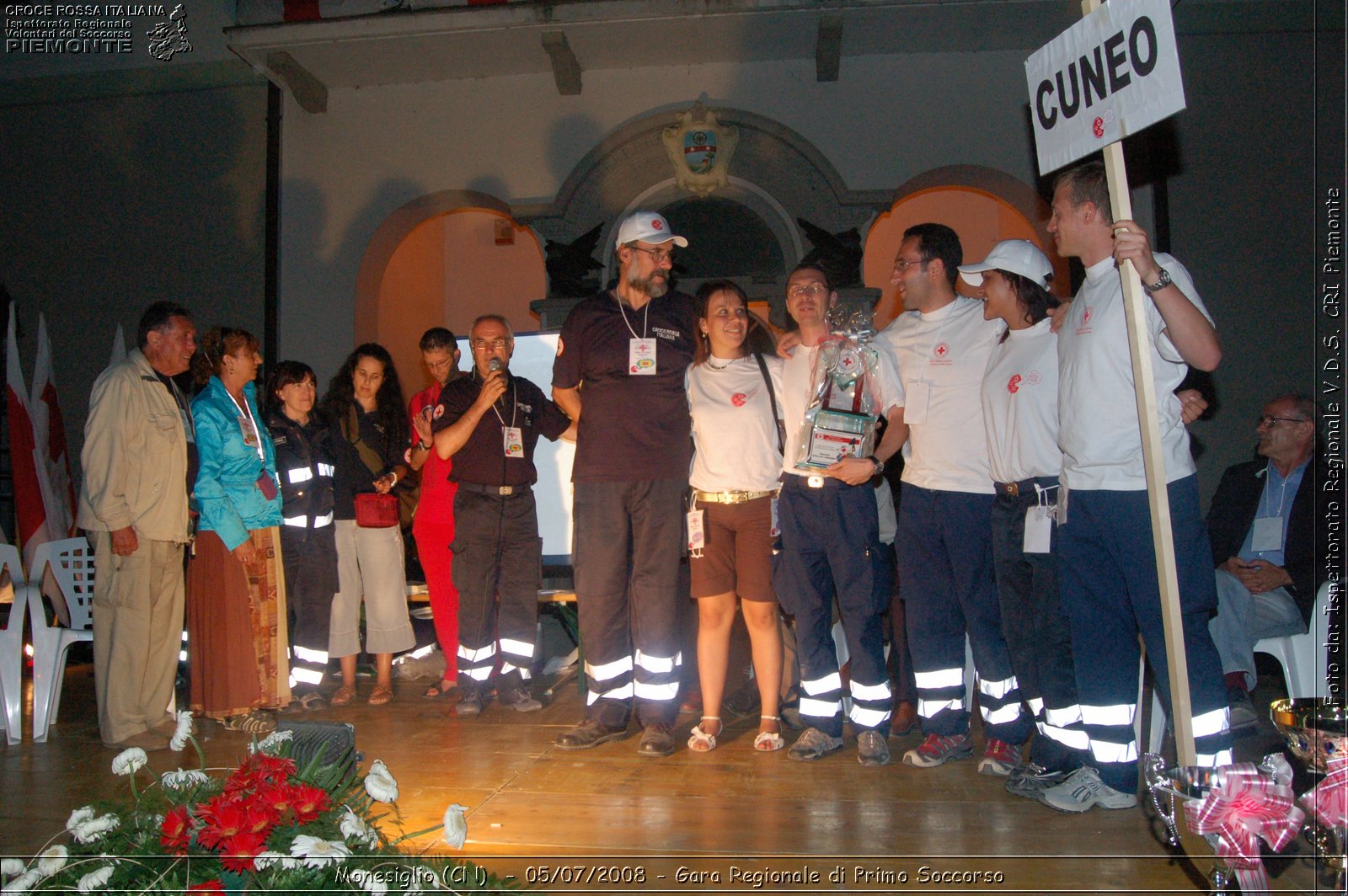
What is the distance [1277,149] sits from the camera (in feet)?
24.2

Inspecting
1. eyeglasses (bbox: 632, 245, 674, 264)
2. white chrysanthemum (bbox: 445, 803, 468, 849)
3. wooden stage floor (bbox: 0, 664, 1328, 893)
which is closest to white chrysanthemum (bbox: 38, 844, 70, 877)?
white chrysanthemum (bbox: 445, 803, 468, 849)

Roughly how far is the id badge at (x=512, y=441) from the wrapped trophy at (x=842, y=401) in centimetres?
178

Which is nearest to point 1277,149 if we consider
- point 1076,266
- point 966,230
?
point 1076,266

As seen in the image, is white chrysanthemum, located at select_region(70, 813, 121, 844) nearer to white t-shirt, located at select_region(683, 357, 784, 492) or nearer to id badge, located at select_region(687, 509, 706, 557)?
id badge, located at select_region(687, 509, 706, 557)

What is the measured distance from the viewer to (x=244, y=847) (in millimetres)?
2203

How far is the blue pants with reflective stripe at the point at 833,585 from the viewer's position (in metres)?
4.28

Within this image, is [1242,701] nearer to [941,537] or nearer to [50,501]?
[941,537]

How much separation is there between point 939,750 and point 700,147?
17.3 feet

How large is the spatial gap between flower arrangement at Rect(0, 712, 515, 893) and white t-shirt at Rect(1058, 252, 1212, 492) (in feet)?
7.83

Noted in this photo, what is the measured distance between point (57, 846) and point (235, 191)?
7.37 m

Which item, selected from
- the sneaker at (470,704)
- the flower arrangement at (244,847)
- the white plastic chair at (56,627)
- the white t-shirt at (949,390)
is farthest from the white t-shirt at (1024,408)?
the white plastic chair at (56,627)

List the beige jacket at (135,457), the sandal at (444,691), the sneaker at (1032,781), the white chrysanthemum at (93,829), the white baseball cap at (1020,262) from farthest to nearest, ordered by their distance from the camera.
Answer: the sandal at (444,691) < the beige jacket at (135,457) < the white baseball cap at (1020,262) < the sneaker at (1032,781) < the white chrysanthemum at (93,829)

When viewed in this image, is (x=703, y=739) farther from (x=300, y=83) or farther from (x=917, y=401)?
(x=300, y=83)

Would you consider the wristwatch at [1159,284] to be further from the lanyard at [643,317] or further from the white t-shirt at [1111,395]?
the lanyard at [643,317]
